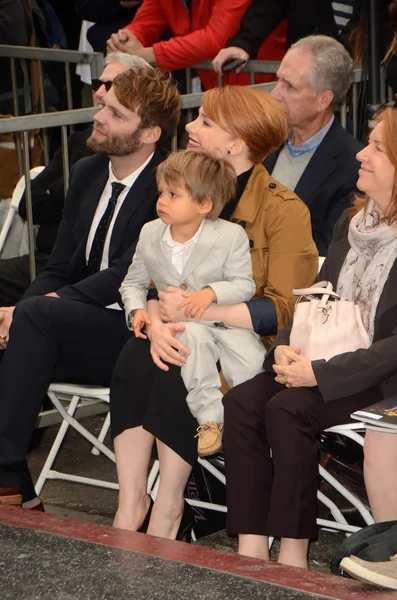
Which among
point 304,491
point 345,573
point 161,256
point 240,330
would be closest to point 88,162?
point 161,256

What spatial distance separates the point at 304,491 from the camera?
3402 mm

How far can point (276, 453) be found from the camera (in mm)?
3432

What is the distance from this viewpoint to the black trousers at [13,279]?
5305mm

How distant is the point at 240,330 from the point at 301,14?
281 cm

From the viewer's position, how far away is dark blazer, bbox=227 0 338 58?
5.98 meters

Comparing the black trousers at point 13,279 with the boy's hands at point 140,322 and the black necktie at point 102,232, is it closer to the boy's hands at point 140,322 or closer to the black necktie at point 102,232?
the black necktie at point 102,232

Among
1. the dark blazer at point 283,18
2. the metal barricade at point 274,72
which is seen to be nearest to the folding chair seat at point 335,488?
the metal barricade at point 274,72

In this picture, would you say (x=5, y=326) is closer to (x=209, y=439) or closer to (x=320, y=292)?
(x=209, y=439)

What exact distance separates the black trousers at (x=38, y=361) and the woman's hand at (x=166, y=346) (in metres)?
0.41

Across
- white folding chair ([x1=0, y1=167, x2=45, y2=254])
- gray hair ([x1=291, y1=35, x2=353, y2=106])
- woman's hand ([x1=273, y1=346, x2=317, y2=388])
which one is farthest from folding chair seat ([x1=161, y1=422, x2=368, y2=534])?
gray hair ([x1=291, y1=35, x2=353, y2=106])

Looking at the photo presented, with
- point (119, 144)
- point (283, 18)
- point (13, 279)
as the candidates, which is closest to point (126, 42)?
point (283, 18)

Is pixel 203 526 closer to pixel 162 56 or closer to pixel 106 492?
pixel 106 492

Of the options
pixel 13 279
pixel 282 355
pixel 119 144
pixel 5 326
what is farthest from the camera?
pixel 13 279

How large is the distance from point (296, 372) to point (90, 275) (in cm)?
134
